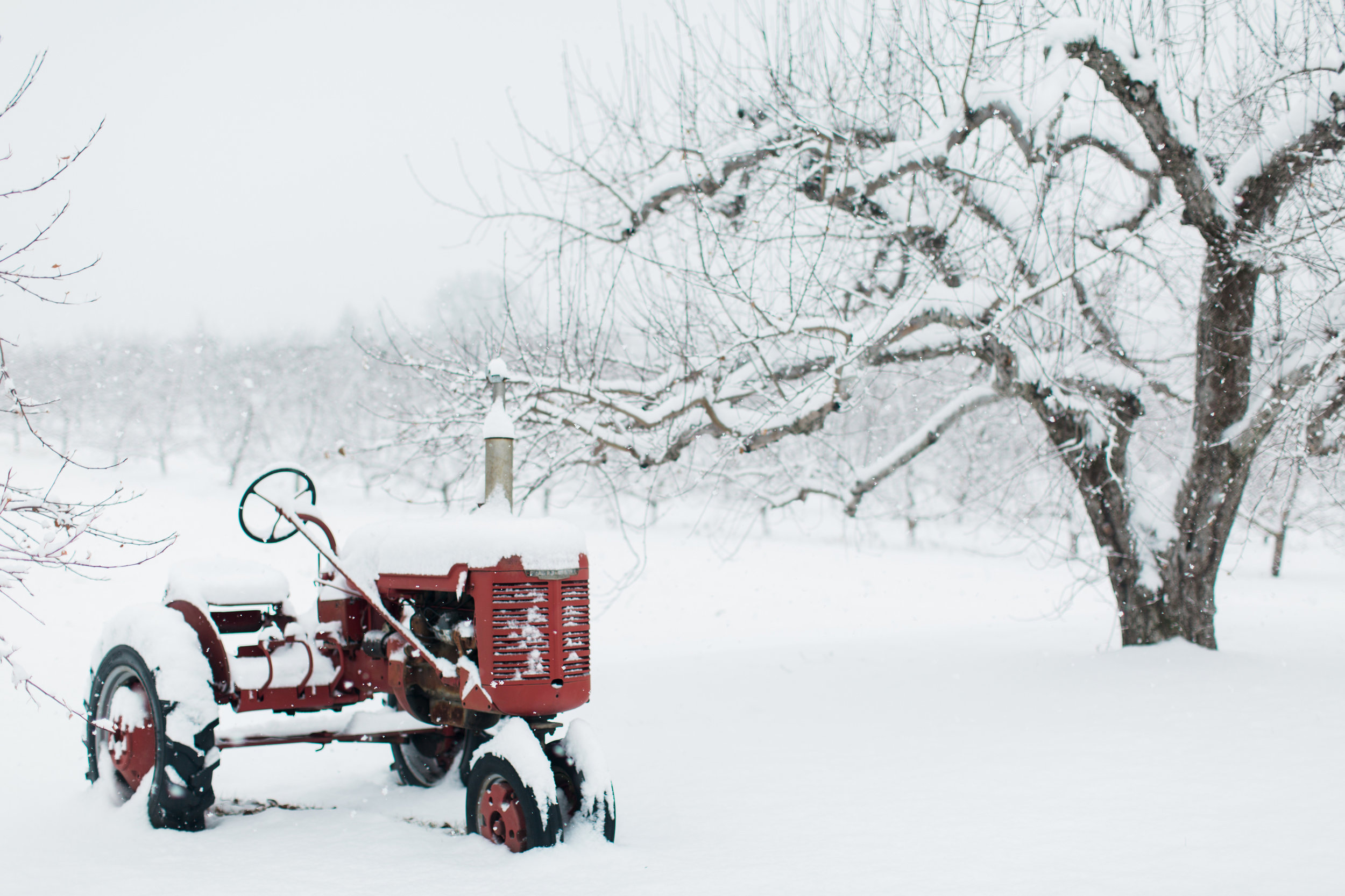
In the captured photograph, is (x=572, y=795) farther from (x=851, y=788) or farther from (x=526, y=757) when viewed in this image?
(x=851, y=788)

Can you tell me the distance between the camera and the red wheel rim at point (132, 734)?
4160 millimetres

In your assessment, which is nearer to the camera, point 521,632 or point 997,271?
point 521,632

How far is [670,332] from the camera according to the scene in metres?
7.00

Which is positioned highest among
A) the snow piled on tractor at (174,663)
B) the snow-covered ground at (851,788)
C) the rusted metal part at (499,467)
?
the rusted metal part at (499,467)

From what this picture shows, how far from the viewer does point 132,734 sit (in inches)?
164

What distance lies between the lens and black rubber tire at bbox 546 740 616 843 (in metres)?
3.74

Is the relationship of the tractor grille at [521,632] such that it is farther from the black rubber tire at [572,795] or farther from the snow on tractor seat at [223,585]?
the snow on tractor seat at [223,585]

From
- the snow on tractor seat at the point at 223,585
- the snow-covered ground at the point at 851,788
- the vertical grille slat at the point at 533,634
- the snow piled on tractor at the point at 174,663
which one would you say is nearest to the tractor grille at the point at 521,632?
the vertical grille slat at the point at 533,634

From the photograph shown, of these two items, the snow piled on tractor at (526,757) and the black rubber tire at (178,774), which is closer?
the snow piled on tractor at (526,757)

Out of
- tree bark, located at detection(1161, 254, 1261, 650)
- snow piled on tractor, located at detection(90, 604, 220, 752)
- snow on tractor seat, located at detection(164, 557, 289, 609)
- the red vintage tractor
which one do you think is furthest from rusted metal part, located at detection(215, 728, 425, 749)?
tree bark, located at detection(1161, 254, 1261, 650)

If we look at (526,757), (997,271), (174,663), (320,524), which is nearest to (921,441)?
(997,271)

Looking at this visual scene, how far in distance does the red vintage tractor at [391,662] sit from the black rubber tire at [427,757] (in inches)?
4.0

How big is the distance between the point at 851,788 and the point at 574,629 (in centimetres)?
171

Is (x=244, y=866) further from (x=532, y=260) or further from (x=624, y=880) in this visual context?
(x=532, y=260)
